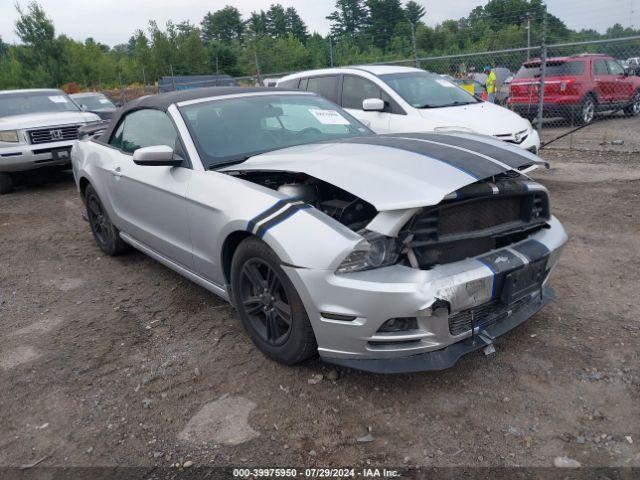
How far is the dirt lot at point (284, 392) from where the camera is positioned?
8.05ft

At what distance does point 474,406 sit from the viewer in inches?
106

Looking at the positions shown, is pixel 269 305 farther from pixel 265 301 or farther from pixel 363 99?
pixel 363 99

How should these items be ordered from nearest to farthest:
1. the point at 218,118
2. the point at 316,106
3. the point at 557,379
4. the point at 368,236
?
the point at 368,236, the point at 557,379, the point at 218,118, the point at 316,106

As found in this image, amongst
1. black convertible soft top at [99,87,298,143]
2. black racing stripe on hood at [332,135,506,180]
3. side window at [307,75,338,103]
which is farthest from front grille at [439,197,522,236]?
side window at [307,75,338,103]

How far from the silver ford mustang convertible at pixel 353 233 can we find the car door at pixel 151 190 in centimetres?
2

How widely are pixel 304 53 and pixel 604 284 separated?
3632cm

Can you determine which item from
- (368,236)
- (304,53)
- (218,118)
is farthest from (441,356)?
(304,53)

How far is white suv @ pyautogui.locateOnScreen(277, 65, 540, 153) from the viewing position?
22.5 ft

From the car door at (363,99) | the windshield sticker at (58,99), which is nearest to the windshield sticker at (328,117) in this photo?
the car door at (363,99)

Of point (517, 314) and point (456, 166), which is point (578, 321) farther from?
point (456, 166)

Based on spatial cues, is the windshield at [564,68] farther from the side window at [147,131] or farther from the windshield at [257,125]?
the side window at [147,131]

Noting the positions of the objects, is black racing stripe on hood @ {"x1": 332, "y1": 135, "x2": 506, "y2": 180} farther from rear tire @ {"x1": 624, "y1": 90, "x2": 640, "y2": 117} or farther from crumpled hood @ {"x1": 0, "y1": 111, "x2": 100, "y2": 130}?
rear tire @ {"x1": 624, "y1": 90, "x2": 640, "y2": 117}

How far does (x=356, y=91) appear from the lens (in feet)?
25.3

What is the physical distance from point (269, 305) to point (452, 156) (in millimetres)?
1327
